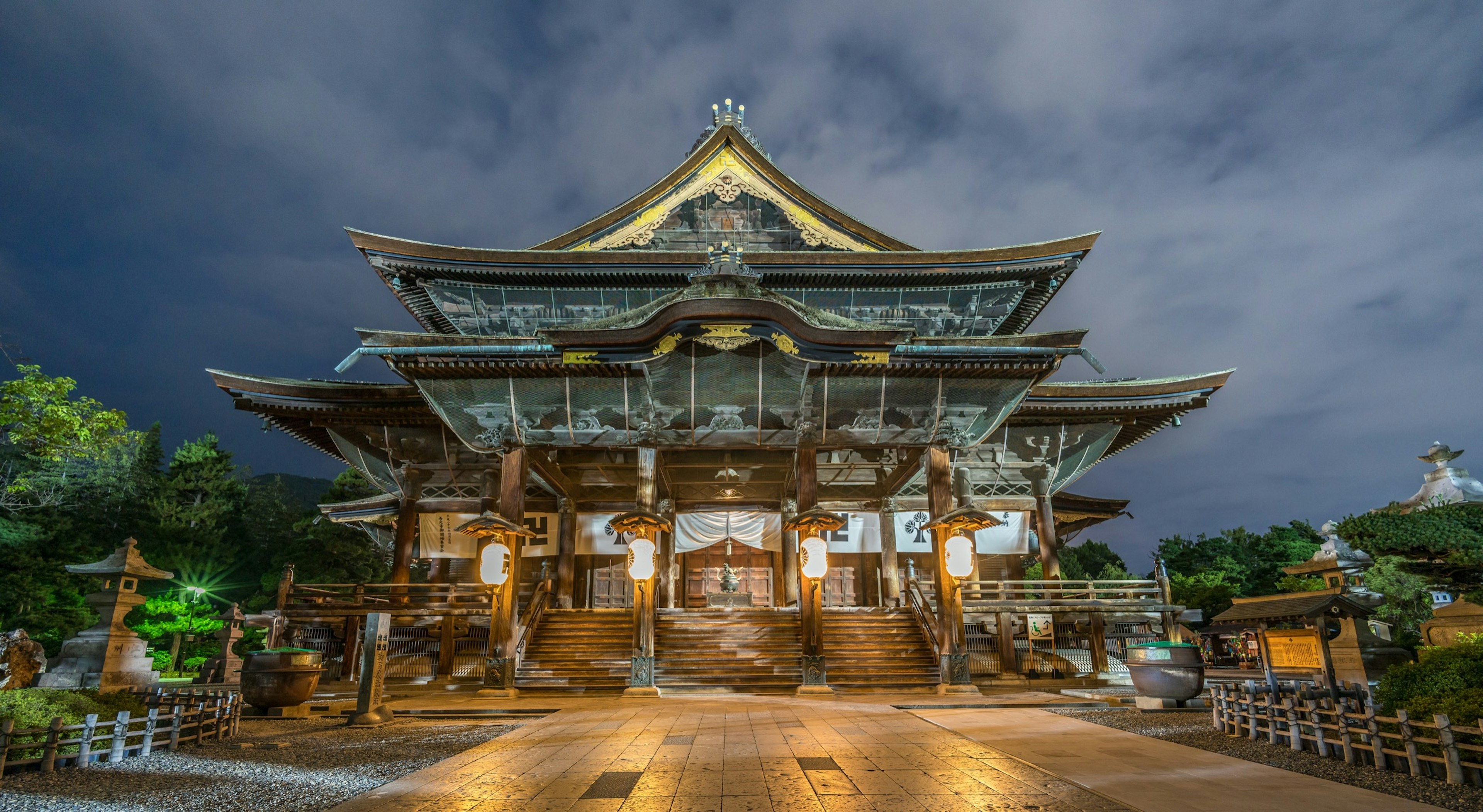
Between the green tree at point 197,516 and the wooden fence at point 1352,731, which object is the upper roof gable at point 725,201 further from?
the green tree at point 197,516

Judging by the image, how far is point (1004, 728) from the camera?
8.45 m

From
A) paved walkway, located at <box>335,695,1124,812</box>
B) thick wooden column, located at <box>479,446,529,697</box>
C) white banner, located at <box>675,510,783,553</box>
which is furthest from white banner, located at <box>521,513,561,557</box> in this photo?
paved walkway, located at <box>335,695,1124,812</box>

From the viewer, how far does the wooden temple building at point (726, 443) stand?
1434 cm

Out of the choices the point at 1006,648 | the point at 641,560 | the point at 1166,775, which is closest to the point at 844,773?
the point at 1166,775

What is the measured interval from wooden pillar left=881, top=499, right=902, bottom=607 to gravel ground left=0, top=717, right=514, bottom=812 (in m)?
13.0

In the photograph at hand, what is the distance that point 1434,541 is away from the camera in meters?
11.3

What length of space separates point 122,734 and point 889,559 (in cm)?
1689

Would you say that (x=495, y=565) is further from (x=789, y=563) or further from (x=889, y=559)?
(x=889, y=559)

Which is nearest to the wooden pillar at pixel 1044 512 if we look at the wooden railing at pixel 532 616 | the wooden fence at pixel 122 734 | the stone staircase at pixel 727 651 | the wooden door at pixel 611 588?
the stone staircase at pixel 727 651

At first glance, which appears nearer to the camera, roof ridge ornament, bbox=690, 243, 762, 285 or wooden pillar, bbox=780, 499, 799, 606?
roof ridge ornament, bbox=690, 243, 762, 285

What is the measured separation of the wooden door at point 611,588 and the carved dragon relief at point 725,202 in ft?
34.5

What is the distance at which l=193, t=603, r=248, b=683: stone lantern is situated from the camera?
1819 centimetres

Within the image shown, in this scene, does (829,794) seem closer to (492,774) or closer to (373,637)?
(492,774)

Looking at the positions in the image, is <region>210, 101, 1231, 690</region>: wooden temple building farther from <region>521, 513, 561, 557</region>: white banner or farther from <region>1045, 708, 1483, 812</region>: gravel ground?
<region>1045, 708, 1483, 812</region>: gravel ground
